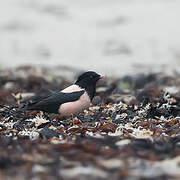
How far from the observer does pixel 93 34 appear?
21281 millimetres

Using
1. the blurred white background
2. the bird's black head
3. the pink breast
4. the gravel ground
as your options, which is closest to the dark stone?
the gravel ground

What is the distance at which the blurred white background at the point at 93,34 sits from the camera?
18297 mm

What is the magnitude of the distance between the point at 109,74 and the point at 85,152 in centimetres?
1027

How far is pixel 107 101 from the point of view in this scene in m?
10.4

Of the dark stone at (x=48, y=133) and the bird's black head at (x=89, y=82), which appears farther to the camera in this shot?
the bird's black head at (x=89, y=82)

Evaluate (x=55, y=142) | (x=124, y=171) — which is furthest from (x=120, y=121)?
(x=124, y=171)

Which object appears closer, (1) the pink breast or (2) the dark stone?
(2) the dark stone

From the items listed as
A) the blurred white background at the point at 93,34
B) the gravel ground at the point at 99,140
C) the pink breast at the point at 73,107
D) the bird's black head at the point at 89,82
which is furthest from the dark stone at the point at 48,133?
the blurred white background at the point at 93,34

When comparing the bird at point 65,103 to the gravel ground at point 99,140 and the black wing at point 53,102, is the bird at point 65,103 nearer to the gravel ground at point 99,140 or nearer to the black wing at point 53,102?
the black wing at point 53,102

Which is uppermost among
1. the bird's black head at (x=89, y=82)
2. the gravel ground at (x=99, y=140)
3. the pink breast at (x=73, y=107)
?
the bird's black head at (x=89, y=82)

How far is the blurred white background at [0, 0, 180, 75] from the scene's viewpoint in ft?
60.0

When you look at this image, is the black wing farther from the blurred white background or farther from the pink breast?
the blurred white background

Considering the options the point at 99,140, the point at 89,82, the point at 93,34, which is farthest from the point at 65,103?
the point at 93,34

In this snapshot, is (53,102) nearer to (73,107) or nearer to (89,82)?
(73,107)
